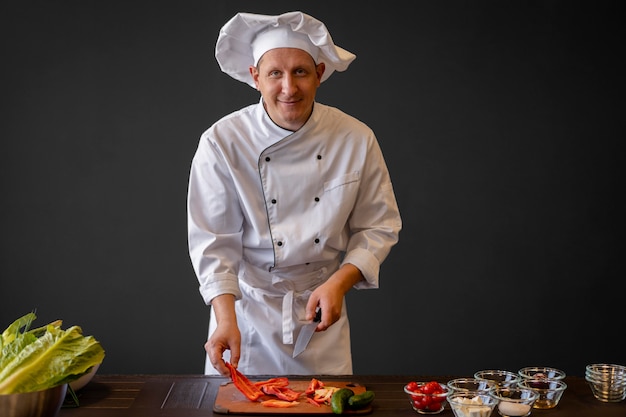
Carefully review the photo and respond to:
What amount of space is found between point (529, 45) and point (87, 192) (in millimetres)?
2412

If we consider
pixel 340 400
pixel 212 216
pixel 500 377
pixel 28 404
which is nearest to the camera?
pixel 28 404

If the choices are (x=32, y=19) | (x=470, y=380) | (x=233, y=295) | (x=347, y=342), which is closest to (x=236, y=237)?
(x=233, y=295)

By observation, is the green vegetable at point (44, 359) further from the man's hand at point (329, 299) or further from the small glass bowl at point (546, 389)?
the small glass bowl at point (546, 389)

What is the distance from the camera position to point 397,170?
4.44 metres

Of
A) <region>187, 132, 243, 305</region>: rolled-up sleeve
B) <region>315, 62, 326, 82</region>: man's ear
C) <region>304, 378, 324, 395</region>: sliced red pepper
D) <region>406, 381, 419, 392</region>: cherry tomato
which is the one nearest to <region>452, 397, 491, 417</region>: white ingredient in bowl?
<region>406, 381, 419, 392</region>: cherry tomato

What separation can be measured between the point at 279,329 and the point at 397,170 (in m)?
1.91

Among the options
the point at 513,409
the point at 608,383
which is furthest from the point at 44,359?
the point at 608,383

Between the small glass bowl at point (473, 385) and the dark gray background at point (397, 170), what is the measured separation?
2438 millimetres

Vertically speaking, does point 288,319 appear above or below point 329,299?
below

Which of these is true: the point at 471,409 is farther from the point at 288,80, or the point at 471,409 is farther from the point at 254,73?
the point at 254,73

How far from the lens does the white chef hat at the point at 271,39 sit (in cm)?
249

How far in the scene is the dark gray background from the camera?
14.3 ft

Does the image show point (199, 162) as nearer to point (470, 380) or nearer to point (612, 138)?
point (470, 380)

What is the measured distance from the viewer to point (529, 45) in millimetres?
A: 4414
